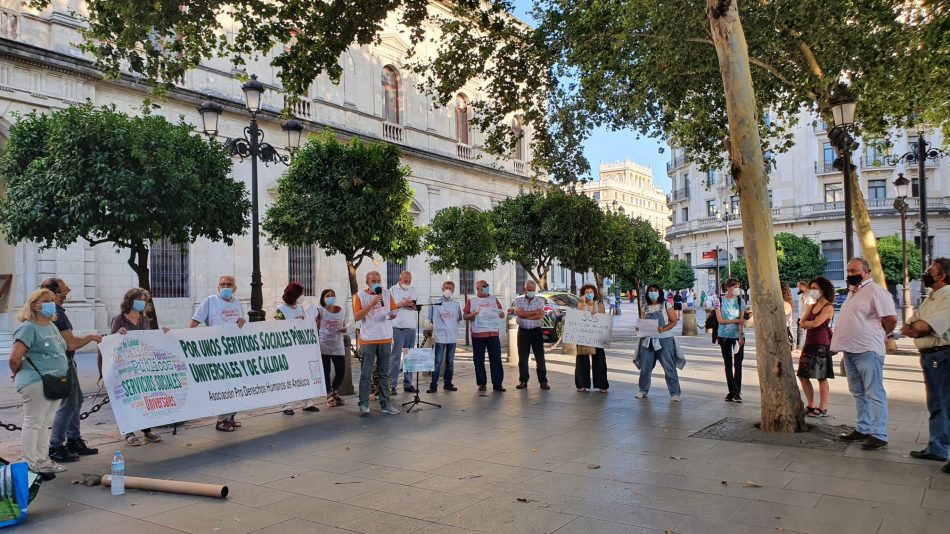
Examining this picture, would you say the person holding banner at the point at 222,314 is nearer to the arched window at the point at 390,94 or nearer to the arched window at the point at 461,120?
the arched window at the point at 390,94

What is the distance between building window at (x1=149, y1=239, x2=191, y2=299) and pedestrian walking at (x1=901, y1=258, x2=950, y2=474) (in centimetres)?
1836

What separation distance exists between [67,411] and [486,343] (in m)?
6.40

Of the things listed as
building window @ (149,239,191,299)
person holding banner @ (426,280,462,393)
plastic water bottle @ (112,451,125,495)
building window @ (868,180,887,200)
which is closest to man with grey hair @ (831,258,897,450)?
person holding banner @ (426,280,462,393)

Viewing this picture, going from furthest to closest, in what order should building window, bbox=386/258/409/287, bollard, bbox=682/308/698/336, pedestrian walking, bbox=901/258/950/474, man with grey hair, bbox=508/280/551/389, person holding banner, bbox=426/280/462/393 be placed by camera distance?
building window, bbox=386/258/409/287 → bollard, bbox=682/308/698/336 → person holding banner, bbox=426/280/462/393 → man with grey hair, bbox=508/280/551/389 → pedestrian walking, bbox=901/258/950/474

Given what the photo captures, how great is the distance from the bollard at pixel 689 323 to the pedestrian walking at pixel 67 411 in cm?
2044

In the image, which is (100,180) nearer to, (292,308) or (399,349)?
(292,308)

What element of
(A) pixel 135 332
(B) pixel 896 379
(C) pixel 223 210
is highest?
(C) pixel 223 210

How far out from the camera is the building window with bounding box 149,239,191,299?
65.1 ft

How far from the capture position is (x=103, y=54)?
954cm

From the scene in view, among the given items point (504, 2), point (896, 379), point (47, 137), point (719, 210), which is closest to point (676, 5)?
point (504, 2)

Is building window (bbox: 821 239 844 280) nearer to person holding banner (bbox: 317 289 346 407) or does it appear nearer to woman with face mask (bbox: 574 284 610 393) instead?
woman with face mask (bbox: 574 284 610 393)

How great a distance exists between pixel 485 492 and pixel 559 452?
1.54 metres

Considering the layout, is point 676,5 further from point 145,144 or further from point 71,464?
point 71,464

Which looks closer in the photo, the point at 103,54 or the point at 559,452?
the point at 559,452
